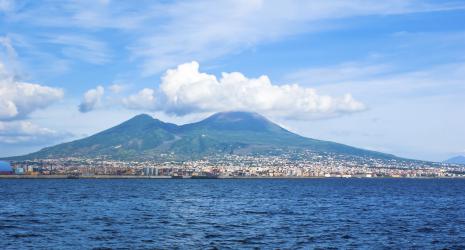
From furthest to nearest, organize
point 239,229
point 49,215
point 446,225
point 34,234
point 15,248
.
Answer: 1. point 49,215
2. point 446,225
3. point 239,229
4. point 34,234
5. point 15,248

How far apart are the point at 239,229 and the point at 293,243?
34.2ft

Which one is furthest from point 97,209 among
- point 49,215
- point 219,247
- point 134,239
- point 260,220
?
point 219,247

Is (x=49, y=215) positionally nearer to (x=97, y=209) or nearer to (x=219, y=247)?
(x=97, y=209)

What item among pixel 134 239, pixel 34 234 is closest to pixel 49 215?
pixel 34 234

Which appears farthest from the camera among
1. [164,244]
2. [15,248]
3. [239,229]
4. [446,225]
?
[446,225]

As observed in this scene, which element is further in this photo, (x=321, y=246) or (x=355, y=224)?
(x=355, y=224)

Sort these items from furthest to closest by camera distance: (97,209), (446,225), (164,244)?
(97,209)
(446,225)
(164,244)

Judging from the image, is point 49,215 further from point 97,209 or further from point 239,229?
point 239,229

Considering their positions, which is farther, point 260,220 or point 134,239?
point 260,220

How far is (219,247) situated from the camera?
48.3m

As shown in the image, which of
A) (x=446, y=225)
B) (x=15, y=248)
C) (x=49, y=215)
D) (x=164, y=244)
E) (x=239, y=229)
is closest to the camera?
(x=15, y=248)

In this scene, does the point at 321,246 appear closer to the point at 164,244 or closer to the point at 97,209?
the point at 164,244

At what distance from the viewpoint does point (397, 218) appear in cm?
7544

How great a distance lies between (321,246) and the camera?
4997 cm
